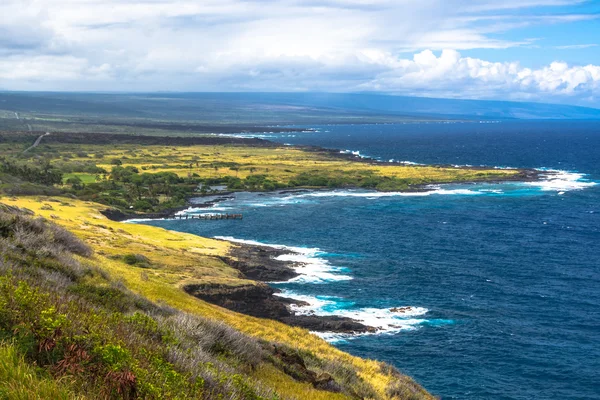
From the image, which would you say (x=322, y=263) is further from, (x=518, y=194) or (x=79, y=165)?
(x=79, y=165)

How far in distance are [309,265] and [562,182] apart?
92.1m

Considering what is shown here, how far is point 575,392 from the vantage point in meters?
36.3

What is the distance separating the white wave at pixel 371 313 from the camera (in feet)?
151

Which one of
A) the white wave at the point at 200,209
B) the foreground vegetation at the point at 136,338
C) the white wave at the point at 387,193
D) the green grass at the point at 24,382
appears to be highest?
the green grass at the point at 24,382

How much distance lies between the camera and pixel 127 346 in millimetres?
11438

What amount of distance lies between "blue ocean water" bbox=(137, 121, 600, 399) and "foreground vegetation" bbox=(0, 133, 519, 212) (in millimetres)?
14658

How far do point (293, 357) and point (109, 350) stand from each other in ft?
36.5

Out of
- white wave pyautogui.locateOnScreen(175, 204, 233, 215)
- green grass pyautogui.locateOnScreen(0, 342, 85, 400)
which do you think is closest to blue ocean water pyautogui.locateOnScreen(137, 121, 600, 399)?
white wave pyautogui.locateOnScreen(175, 204, 233, 215)

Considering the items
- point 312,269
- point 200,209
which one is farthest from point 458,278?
point 200,209

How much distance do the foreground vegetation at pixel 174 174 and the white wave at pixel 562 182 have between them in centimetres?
877

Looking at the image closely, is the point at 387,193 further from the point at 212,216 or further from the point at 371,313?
the point at 371,313

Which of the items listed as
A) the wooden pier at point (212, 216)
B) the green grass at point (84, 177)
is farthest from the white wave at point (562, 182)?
the green grass at point (84, 177)

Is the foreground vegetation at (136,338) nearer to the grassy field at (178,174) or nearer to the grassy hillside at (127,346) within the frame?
the grassy hillside at (127,346)

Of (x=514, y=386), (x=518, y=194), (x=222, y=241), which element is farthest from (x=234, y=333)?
(x=518, y=194)
